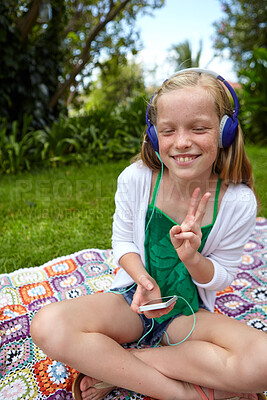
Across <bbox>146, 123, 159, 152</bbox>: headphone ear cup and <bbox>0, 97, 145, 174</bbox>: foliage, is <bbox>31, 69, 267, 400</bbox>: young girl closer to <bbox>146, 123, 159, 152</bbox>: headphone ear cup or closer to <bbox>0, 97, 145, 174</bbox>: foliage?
<bbox>146, 123, 159, 152</bbox>: headphone ear cup

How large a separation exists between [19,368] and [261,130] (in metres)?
5.85

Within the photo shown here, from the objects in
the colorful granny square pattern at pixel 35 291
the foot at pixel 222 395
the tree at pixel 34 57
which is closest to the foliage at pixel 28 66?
the tree at pixel 34 57

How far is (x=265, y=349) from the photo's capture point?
3.45ft

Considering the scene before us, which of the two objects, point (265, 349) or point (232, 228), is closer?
point (265, 349)

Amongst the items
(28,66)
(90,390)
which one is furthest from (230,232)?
(28,66)

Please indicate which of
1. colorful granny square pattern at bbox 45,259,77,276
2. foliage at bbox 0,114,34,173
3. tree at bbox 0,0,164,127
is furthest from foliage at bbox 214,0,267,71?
colorful granny square pattern at bbox 45,259,77,276

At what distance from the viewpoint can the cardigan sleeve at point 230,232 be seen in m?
1.28

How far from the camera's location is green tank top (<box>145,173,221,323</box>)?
4.32 ft

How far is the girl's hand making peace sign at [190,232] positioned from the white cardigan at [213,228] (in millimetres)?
200

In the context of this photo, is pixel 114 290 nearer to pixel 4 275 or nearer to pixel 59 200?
pixel 4 275

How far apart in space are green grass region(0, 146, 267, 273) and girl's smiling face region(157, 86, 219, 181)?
1354mm

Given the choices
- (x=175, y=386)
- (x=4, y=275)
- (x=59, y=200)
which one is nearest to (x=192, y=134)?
(x=175, y=386)

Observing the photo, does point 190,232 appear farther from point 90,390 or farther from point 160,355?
point 90,390

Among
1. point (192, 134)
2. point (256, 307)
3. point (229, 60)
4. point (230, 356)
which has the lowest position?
point (256, 307)
